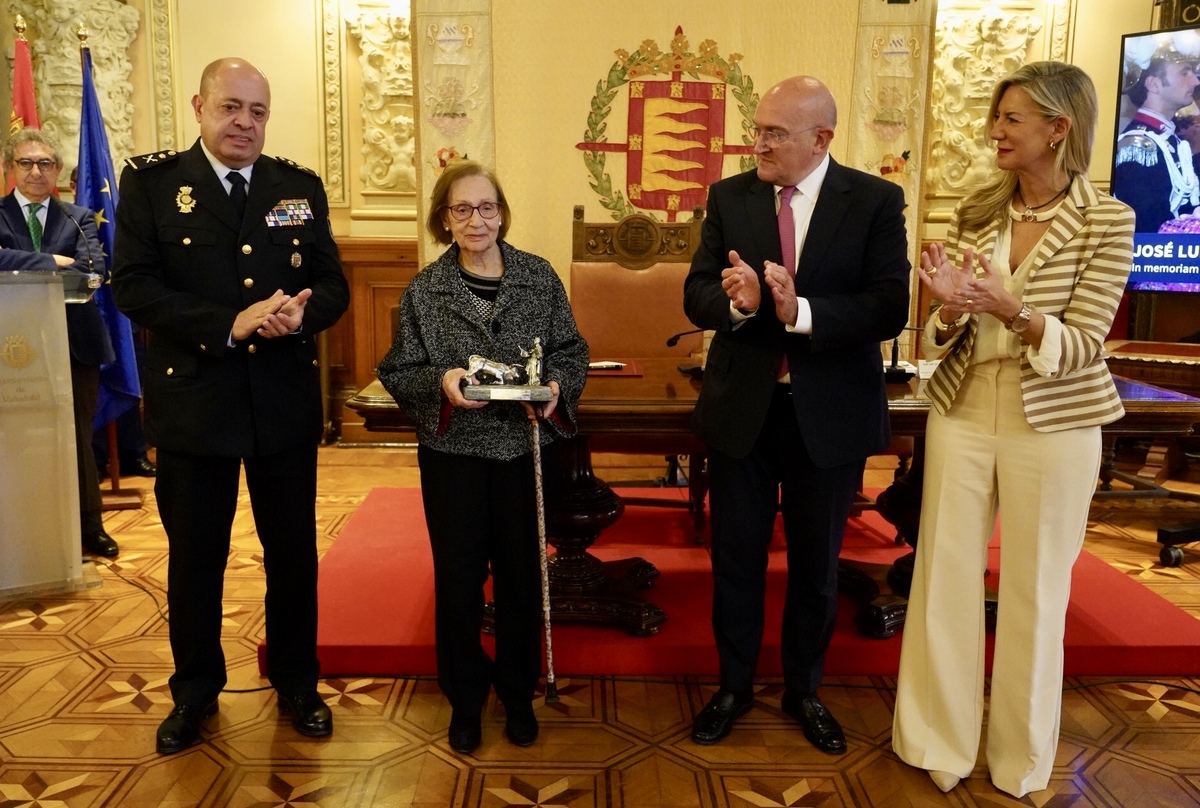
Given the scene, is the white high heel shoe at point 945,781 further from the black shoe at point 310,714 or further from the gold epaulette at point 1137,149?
the gold epaulette at point 1137,149

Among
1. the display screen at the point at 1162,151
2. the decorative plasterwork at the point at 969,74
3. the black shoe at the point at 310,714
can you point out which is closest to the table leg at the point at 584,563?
the black shoe at the point at 310,714

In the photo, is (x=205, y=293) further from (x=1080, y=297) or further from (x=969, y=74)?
(x=969, y=74)

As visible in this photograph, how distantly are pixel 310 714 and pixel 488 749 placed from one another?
49 centimetres

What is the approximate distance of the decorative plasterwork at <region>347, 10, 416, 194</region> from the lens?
596 centimetres

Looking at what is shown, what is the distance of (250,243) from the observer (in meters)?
2.44

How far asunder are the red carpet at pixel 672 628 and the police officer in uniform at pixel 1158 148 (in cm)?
250

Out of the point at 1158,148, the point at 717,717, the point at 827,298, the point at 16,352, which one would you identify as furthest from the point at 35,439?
the point at 1158,148

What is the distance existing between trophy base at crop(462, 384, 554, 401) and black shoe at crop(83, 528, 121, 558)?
259 cm

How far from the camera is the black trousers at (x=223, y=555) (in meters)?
2.50

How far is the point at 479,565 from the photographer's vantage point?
98.7 inches

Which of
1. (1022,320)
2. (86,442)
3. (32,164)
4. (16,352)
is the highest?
(32,164)

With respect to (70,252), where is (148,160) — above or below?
above

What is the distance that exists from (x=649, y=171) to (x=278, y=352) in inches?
133

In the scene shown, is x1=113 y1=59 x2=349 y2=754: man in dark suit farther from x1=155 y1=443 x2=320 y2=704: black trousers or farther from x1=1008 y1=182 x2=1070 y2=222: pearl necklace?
x1=1008 y1=182 x2=1070 y2=222: pearl necklace
